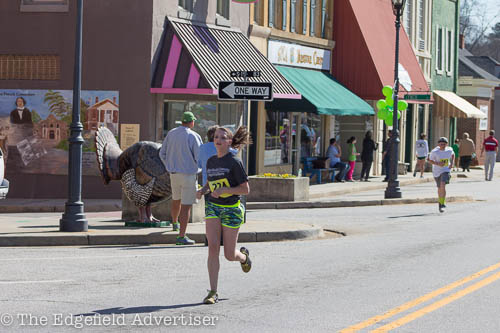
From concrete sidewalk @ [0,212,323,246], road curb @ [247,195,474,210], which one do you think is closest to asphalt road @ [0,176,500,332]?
concrete sidewalk @ [0,212,323,246]

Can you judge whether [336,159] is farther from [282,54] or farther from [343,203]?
[343,203]

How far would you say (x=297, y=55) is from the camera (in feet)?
104

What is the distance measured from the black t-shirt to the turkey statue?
21.8 ft

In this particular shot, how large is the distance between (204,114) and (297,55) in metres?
7.02

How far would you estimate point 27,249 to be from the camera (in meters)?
14.0

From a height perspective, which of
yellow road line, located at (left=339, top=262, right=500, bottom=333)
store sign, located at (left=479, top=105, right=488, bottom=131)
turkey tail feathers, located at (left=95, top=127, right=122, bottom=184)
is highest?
store sign, located at (left=479, top=105, right=488, bottom=131)

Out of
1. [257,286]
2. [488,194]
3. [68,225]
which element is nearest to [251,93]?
[68,225]

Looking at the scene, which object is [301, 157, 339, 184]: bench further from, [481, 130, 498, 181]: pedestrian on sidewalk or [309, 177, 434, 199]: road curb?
[481, 130, 498, 181]: pedestrian on sidewalk

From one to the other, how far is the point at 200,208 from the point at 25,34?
900cm

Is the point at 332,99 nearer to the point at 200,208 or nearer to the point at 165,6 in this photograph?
the point at 165,6

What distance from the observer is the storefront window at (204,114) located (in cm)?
2464

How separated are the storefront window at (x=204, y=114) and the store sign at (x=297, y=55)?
147 inches

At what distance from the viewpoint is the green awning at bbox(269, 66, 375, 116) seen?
29.0 meters

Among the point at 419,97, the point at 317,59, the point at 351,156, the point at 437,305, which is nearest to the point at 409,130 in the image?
the point at 351,156
